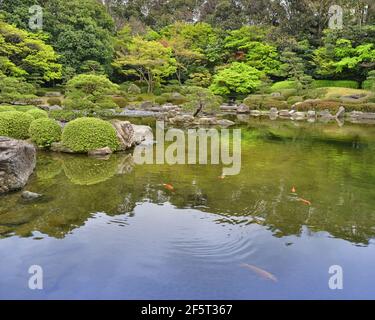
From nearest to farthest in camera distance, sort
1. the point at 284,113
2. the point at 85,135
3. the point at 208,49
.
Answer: the point at 85,135
the point at 284,113
the point at 208,49

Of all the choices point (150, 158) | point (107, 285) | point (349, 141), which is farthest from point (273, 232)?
point (349, 141)

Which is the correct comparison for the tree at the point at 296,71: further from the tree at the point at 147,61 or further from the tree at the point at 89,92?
the tree at the point at 89,92

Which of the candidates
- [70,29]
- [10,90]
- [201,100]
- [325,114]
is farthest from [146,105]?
[325,114]

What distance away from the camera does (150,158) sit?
346 inches

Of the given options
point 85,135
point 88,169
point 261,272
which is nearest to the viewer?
point 261,272

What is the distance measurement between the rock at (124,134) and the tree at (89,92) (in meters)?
1.65

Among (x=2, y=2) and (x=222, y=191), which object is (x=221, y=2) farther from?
(x=222, y=191)

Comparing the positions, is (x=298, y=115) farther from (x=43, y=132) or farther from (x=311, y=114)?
(x=43, y=132)

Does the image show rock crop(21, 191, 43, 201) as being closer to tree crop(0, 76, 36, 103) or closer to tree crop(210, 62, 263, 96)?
tree crop(0, 76, 36, 103)

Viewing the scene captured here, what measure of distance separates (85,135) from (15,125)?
6.75 ft

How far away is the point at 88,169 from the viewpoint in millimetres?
7562

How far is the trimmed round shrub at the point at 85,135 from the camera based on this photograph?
28.9 feet

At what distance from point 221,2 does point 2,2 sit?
19600 millimetres

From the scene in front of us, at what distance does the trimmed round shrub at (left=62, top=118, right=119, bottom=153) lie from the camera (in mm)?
8797
